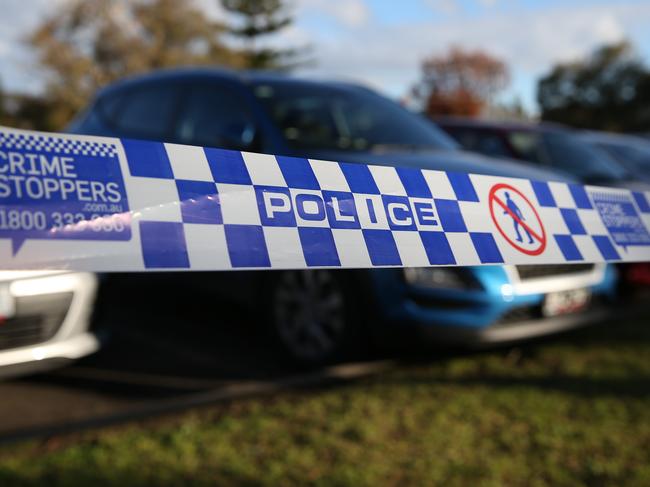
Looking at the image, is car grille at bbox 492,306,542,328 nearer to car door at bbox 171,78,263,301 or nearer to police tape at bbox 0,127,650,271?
car door at bbox 171,78,263,301

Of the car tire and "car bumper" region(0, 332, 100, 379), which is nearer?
"car bumper" region(0, 332, 100, 379)

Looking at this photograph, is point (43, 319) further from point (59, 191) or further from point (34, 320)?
point (59, 191)

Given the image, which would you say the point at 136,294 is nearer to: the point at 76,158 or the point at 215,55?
the point at 76,158

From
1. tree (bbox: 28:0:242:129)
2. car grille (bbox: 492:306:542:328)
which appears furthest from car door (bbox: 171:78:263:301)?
tree (bbox: 28:0:242:129)

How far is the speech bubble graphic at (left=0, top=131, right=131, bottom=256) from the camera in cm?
90

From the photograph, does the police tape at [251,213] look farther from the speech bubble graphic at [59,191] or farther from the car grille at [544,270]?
the car grille at [544,270]

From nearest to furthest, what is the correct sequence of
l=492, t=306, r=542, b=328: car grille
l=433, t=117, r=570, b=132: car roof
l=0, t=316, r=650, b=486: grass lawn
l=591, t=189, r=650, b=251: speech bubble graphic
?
l=591, t=189, r=650, b=251: speech bubble graphic < l=0, t=316, r=650, b=486: grass lawn < l=492, t=306, r=542, b=328: car grille < l=433, t=117, r=570, b=132: car roof

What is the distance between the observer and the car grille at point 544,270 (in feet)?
11.0

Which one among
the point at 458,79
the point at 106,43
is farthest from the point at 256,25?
the point at 458,79

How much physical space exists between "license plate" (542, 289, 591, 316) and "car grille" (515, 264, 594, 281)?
10 cm

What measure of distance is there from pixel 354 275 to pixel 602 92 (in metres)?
51.6

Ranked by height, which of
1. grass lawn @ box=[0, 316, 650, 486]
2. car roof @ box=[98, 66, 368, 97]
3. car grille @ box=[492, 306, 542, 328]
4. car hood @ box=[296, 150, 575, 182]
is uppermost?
car roof @ box=[98, 66, 368, 97]

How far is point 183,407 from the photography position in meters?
2.98

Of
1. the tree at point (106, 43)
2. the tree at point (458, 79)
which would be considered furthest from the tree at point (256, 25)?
the tree at point (458, 79)
